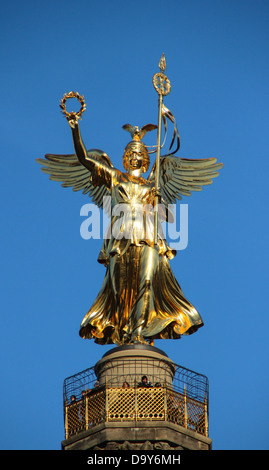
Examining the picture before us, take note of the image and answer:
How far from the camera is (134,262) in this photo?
2275 inches

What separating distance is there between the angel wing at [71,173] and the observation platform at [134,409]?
720cm

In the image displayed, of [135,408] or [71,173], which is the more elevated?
[71,173]

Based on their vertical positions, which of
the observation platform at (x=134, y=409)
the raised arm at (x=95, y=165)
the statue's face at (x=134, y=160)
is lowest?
the observation platform at (x=134, y=409)

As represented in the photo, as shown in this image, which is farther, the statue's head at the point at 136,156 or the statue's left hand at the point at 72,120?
the statue's head at the point at 136,156

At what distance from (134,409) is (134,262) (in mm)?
6312

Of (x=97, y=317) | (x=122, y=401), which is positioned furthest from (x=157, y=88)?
(x=122, y=401)

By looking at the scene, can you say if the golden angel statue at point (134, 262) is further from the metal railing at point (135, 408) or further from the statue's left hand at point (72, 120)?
the metal railing at point (135, 408)

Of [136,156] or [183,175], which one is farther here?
[183,175]

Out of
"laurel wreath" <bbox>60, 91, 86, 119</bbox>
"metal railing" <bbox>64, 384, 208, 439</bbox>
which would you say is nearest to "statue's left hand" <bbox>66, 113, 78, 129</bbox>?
"laurel wreath" <bbox>60, 91, 86, 119</bbox>

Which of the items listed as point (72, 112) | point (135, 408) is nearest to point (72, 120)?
point (72, 112)

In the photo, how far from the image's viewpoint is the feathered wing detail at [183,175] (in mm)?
60219

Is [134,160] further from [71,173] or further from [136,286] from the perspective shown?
[136,286]

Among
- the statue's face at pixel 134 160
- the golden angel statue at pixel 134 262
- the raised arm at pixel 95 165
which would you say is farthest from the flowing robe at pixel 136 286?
the statue's face at pixel 134 160
